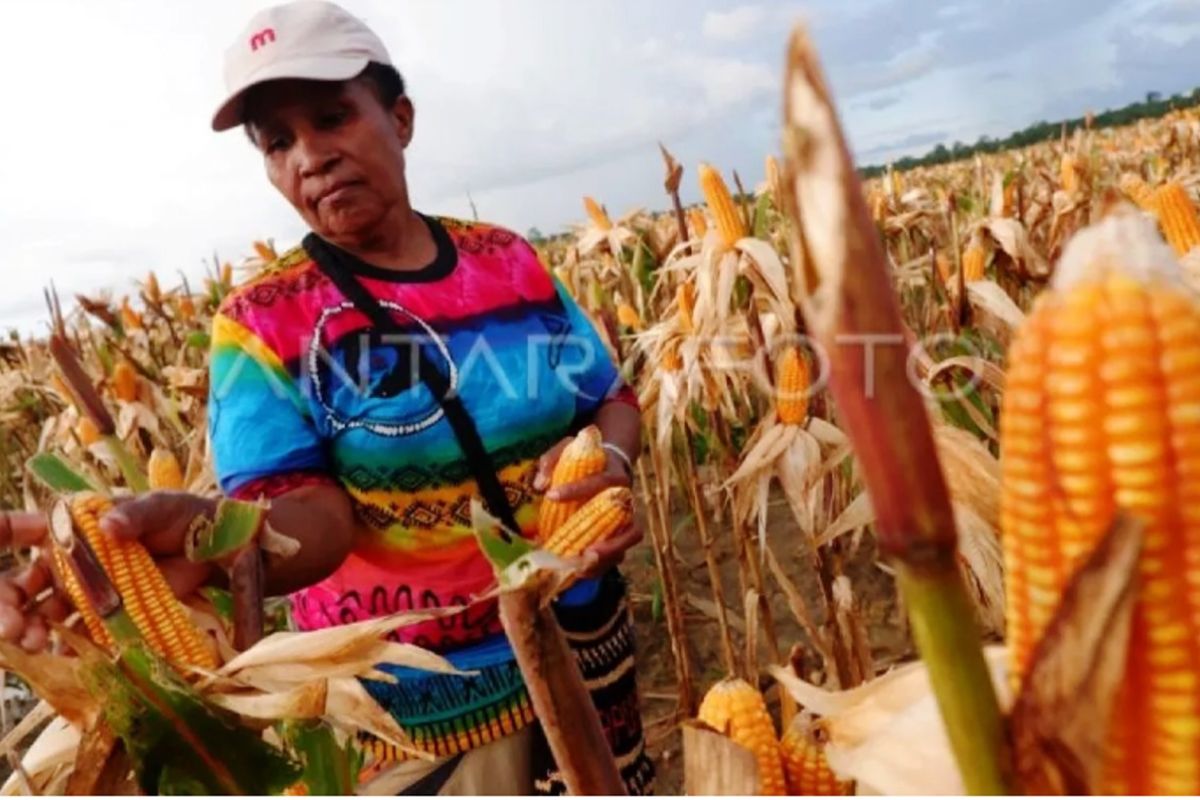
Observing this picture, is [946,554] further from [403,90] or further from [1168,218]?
[1168,218]

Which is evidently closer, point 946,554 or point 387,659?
point 946,554

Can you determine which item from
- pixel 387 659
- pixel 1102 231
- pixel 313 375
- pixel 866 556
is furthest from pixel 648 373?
pixel 1102 231

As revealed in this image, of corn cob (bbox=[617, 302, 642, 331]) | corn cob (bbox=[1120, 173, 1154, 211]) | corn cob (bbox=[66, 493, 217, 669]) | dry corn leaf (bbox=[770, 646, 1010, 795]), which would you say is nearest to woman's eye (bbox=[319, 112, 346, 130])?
corn cob (bbox=[66, 493, 217, 669])

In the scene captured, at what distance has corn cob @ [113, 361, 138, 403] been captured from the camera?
4391 mm

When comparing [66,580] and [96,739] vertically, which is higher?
[66,580]

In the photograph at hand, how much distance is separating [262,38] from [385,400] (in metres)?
0.64

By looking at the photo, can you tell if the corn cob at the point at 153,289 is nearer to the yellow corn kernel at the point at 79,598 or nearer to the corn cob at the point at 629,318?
the corn cob at the point at 629,318

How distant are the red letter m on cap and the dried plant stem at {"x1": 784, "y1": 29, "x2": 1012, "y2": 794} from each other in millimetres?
1515

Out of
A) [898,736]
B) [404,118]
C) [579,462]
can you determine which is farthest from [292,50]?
[898,736]

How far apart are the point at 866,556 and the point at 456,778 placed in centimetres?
298

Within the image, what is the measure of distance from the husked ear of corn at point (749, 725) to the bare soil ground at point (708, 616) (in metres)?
2.20

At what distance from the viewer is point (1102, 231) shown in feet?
1.56

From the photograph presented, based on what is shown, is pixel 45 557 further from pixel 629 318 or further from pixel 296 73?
pixel 629 318

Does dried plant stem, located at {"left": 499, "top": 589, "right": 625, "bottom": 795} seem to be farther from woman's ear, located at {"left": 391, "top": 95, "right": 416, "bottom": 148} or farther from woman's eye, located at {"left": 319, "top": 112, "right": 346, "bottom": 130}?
woman's ear, located at {"left": 391, "top": 95, "right": 416, "bottom": 148}
